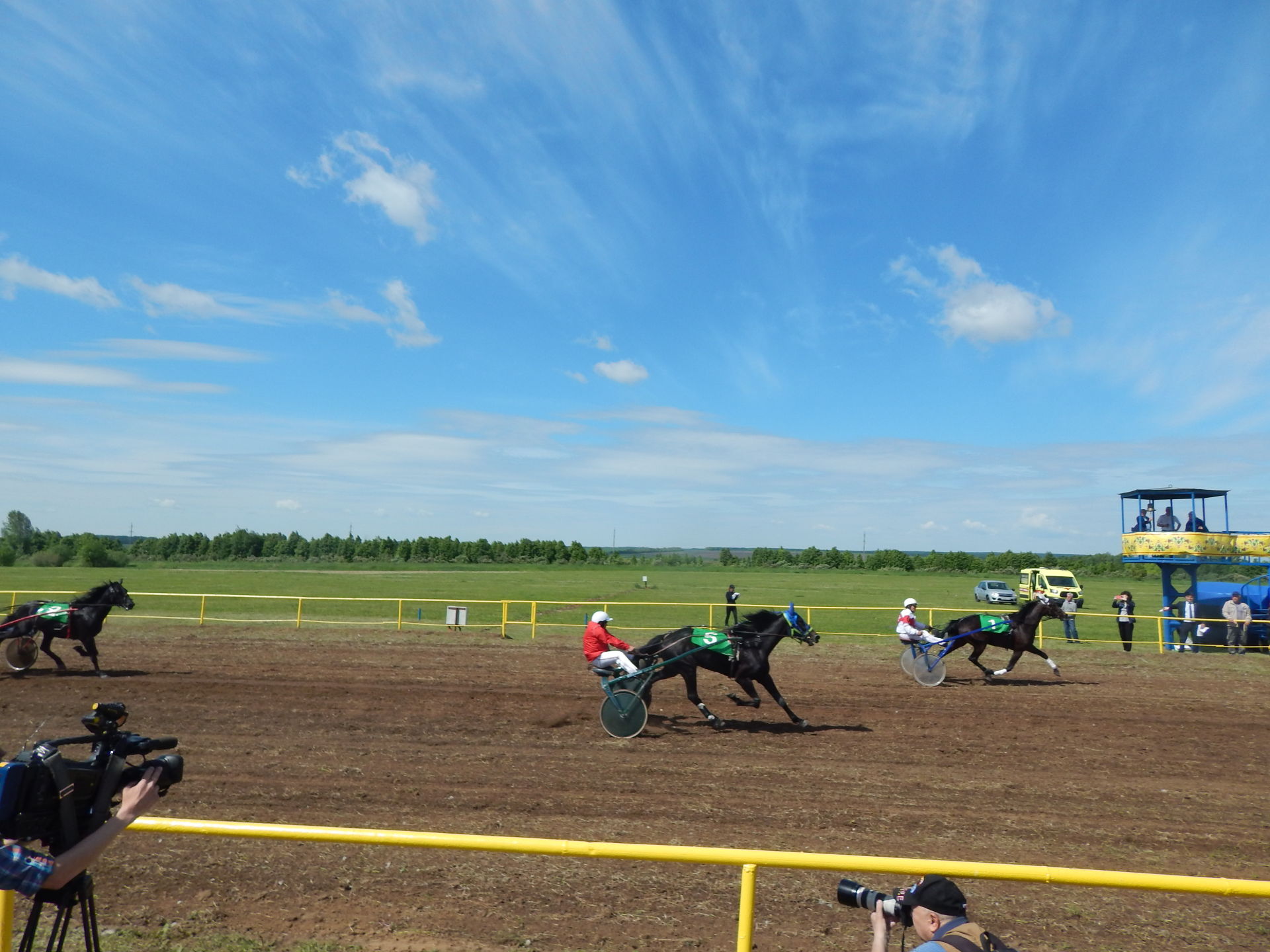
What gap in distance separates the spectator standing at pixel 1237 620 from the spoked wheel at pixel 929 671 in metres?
12.9

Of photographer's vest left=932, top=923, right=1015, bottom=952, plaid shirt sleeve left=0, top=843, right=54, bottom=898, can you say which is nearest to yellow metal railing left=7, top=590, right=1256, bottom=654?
plaid shirt sleeve left=0, top=843, right=54, bottom=898

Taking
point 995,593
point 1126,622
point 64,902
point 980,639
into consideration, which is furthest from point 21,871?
point 995,593

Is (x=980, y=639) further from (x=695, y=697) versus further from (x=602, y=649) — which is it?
(x=602, y=649)

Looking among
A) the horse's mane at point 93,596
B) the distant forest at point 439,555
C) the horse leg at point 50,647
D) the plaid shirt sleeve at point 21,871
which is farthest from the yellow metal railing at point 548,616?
the distant forest at point 439,555

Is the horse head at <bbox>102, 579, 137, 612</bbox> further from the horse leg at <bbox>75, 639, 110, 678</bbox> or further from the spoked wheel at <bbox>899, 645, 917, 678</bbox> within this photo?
the spoked wheel at <bbox>899, 645, 917, 678</bbox>

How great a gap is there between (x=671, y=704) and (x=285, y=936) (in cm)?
897

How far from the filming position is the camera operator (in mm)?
2596

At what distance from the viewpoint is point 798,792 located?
8.66 metres

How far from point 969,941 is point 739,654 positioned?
32.7 feet

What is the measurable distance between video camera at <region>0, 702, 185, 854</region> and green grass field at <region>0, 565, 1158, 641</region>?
16855 mm

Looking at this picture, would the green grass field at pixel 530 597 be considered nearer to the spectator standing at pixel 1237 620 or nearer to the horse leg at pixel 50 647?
the spectator standing at pixel 1237 620

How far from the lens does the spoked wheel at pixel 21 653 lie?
1528 centimetres

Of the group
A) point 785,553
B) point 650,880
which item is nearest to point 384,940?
point 650,880

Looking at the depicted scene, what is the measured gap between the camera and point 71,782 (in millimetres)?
2727
